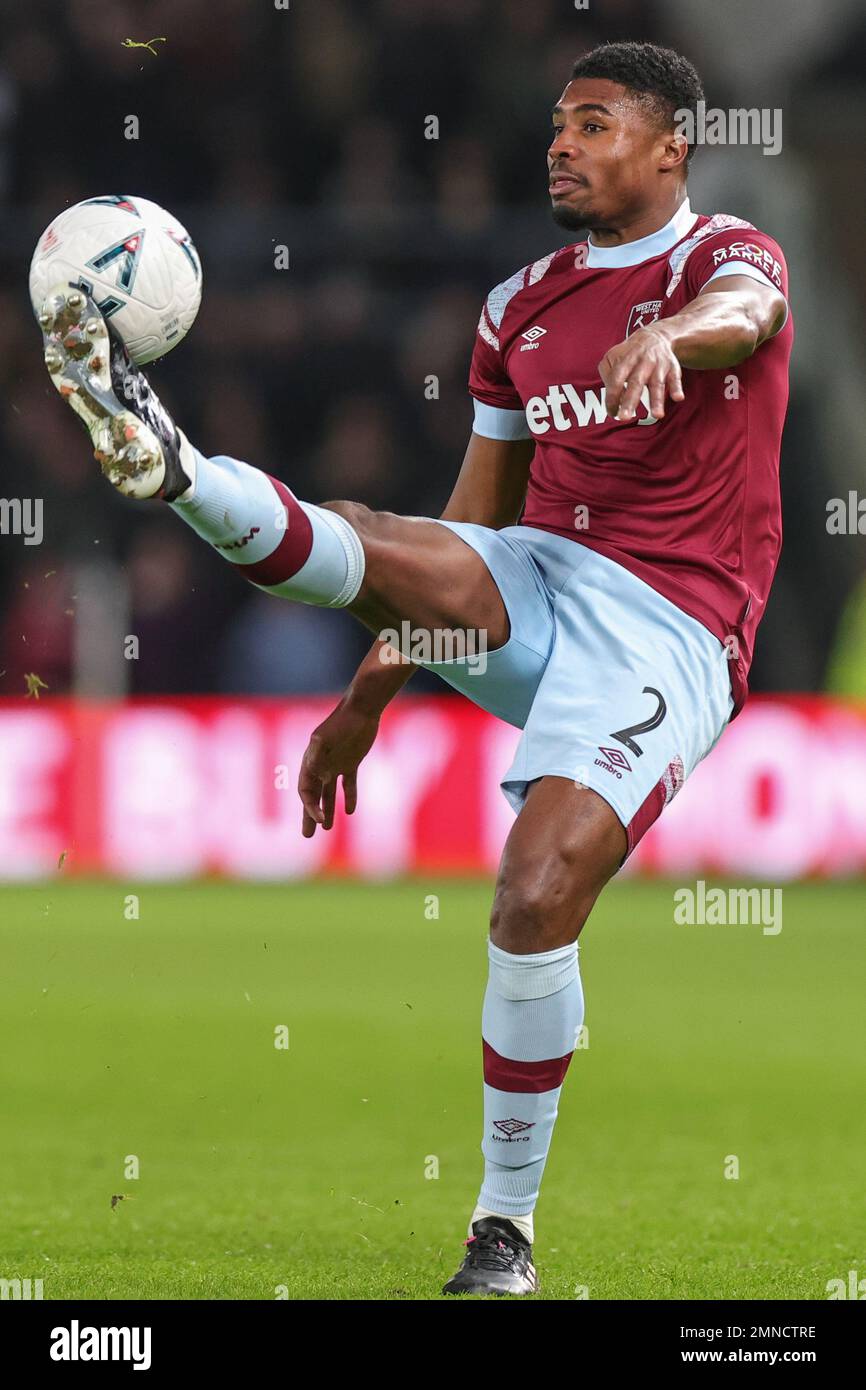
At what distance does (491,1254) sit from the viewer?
11.9 ft

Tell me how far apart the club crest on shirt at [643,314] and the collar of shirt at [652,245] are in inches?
6.3

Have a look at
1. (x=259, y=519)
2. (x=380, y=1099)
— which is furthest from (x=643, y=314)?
(x=380, y=1099)

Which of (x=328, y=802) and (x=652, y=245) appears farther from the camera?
(x=328, y=802)

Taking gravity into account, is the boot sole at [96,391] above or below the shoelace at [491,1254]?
above

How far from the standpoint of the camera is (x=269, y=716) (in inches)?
439

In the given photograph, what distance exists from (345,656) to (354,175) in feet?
12.3

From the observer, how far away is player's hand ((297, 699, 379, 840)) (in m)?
4.26

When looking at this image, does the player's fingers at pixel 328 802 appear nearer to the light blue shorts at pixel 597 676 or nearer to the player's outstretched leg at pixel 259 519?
the light blue shorts at pixel 597 676

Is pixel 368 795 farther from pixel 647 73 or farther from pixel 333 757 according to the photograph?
pixel 647 73

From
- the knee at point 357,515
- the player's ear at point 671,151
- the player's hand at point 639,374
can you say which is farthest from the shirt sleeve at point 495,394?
the player's hand at point 639,374

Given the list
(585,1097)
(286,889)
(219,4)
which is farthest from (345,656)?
(585,1097)

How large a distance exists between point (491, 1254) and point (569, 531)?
4.68ft

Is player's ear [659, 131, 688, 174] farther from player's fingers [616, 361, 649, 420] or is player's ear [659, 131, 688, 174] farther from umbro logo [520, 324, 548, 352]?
player's fingers [616, 361, 649, 420]

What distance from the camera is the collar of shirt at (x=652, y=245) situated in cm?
415
